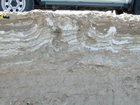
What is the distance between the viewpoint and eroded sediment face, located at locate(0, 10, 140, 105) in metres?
2.80

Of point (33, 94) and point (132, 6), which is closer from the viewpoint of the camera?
point (33, 94)

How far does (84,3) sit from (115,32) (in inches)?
102

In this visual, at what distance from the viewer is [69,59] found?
290cm

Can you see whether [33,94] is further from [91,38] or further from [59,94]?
[91,38]

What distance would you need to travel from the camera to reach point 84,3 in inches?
213

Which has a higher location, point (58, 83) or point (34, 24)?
point (34, 24)

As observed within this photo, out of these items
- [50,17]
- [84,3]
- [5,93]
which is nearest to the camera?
[50,17]

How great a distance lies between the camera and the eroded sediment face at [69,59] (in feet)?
9.19

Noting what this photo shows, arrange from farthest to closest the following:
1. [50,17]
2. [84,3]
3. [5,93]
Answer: [84,3]
[5,93]
[50,17]

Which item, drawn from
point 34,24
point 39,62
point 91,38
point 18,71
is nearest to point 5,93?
point 18,71

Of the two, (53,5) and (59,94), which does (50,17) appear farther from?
(53,5)

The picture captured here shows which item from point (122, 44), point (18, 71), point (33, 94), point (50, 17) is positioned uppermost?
point (50, 17)

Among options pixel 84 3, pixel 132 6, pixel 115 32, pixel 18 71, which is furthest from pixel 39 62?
pixel 132 6

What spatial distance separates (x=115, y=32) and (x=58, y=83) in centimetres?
70
